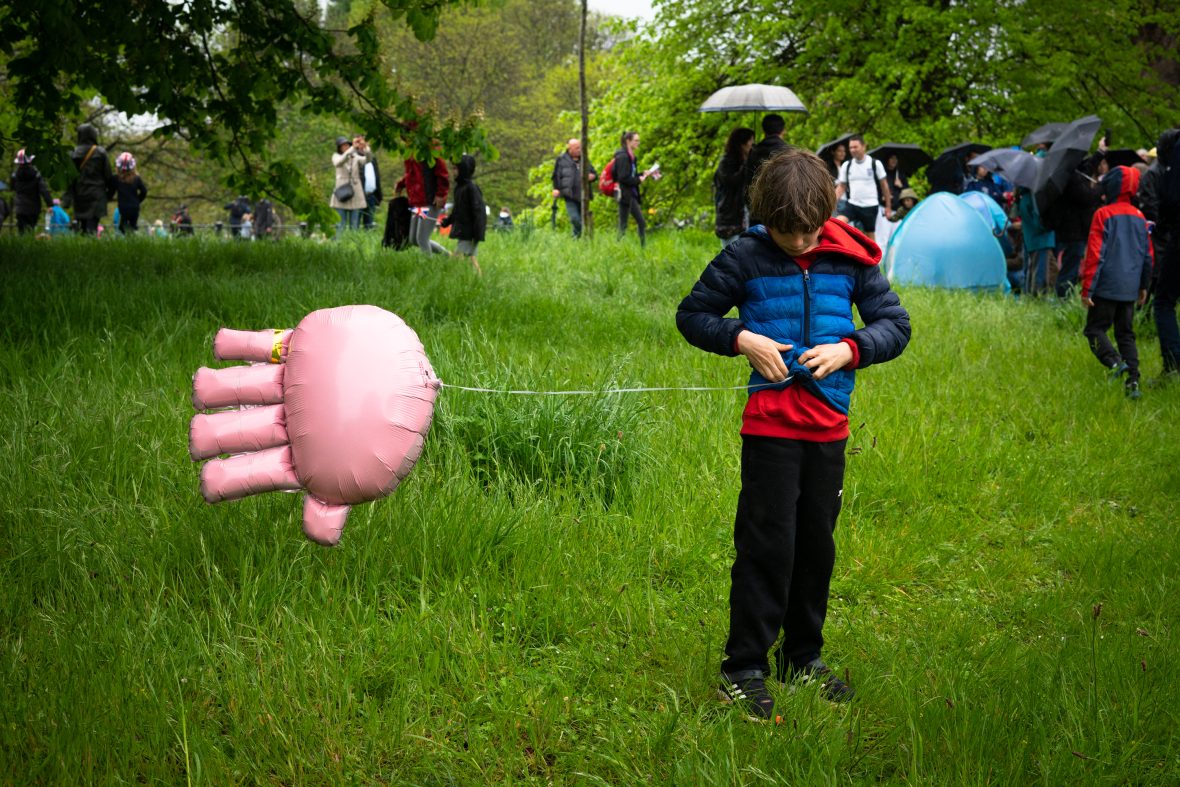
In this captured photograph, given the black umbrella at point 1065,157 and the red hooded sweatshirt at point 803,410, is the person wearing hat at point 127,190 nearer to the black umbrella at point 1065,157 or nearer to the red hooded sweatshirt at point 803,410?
the black umbrella at point 1065,157

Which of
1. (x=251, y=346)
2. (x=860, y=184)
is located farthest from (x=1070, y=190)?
(x=251, y=346)

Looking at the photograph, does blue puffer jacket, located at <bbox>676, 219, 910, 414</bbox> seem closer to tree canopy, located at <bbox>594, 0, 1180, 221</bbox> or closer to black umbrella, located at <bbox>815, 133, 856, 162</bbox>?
black umbrella, located at <bbox>815, 133, 856, 162</bbox>

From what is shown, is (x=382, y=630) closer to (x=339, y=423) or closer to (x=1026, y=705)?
(x=339, y=423)

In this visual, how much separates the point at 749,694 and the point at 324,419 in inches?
60.1

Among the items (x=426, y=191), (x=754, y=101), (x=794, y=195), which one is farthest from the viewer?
(x=754, y=101)

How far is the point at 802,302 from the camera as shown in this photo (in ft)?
Answer: 10.5

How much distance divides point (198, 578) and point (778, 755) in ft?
6.55

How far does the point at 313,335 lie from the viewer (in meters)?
3.45

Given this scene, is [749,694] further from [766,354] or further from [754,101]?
[754,101]

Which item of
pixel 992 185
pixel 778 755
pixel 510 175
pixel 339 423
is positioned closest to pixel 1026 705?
pixel 778 755

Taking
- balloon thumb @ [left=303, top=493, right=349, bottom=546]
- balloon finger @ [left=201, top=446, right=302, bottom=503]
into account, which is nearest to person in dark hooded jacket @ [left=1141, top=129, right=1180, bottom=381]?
balloon thumb @ [left=303, top=493, right=349, bottom=546]

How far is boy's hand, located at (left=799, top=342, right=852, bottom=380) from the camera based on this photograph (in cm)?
307

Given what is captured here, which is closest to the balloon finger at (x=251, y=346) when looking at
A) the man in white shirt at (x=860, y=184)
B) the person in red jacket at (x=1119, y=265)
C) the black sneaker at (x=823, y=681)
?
the black sneaker at (x=823, y=681)

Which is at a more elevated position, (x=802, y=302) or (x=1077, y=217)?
(x=1077, y=217)
